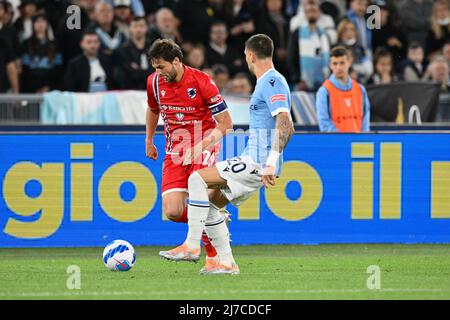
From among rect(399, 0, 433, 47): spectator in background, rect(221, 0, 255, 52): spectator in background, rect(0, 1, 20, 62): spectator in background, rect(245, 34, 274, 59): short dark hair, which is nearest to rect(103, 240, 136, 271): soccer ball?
rect(245, 34, 274, 59): short dark hair

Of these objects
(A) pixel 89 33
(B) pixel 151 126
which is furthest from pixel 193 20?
(B) pixel 151 126

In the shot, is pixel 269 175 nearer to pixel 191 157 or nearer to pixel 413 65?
pixel 191 157

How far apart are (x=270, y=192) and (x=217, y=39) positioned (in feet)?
14.5

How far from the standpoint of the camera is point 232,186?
361 inches

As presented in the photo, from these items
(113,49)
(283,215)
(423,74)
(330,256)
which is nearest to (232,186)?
(330,256)

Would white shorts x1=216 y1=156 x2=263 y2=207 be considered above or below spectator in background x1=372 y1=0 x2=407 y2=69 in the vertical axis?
below

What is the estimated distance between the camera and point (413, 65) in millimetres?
16531

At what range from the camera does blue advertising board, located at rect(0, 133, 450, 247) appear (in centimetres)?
1196

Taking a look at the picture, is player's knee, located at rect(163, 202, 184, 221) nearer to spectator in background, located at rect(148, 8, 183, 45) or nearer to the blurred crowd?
the blurred crowd

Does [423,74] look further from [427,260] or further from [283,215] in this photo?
[427,260]

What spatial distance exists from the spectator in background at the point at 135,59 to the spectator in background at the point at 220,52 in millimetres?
1146

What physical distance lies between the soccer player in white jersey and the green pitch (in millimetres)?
365

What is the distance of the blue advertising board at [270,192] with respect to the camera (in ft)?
39.2

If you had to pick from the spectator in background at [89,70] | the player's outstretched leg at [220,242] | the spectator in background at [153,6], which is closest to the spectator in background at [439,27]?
the spectator in background at [153,6]
